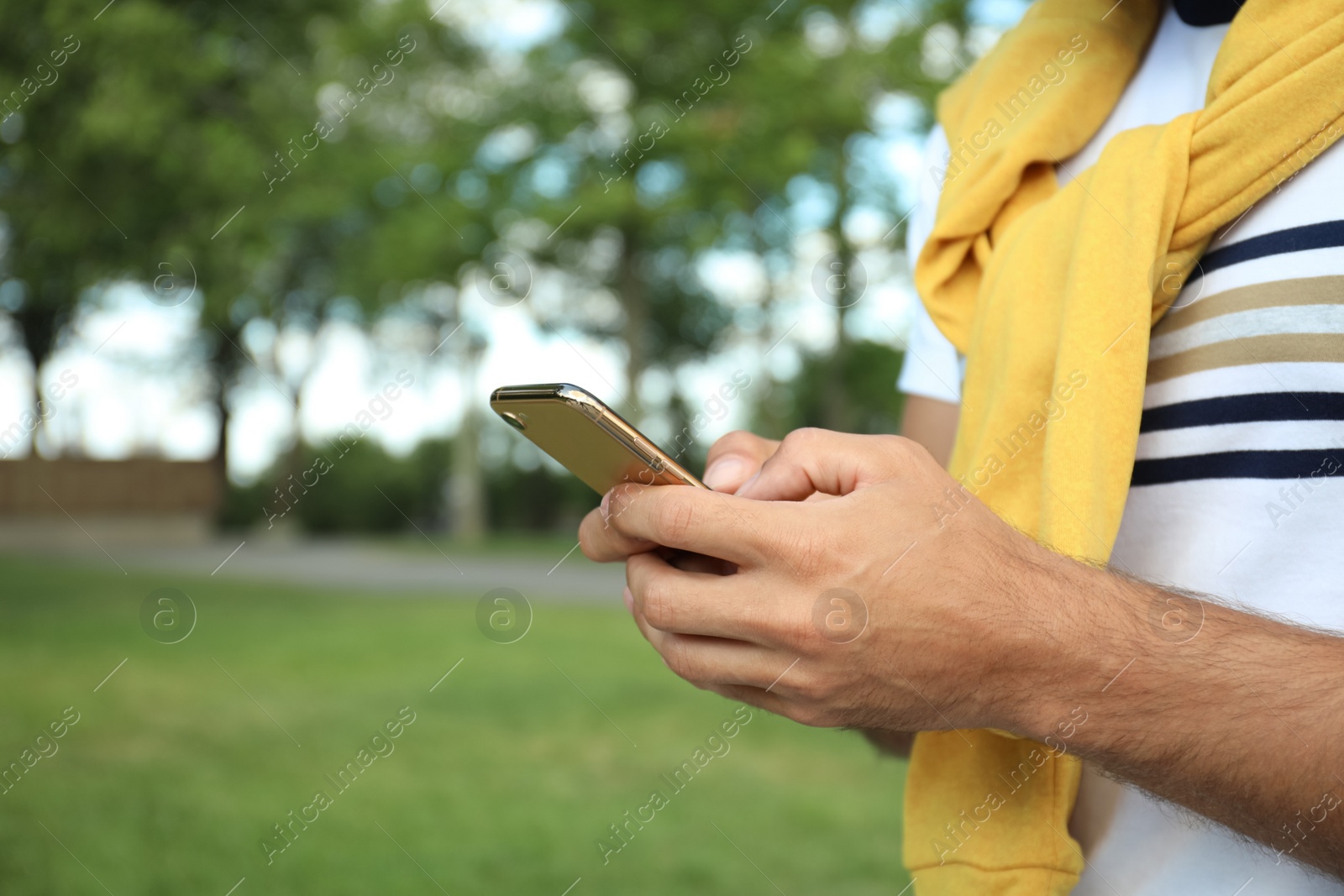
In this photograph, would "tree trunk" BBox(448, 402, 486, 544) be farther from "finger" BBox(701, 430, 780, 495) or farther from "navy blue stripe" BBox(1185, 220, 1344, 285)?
"navy blue stripe" BBox(1185, 220, 1344, 285)

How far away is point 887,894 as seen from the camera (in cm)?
423

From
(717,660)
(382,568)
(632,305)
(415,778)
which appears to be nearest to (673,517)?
(717,660)

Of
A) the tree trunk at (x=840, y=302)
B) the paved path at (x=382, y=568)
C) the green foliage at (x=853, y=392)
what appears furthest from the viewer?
the green foliage at (x=853, y=392)

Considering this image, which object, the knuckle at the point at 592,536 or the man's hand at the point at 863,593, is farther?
the knuckle at the point at 592,536

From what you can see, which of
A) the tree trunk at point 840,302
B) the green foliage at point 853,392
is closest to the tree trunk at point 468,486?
the green foliage at point 853,392

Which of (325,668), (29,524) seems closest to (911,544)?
(325,668)

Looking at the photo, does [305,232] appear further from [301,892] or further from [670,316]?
[301,892]

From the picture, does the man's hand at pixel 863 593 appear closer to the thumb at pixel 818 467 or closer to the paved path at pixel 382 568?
the thumb at pixel 818 467

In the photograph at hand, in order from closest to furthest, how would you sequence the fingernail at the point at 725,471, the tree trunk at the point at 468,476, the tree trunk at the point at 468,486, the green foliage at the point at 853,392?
the fingernail at the point at 725,471
the green foliage at the point at 853,392
the tree trunk at the point at 468,476
the tree trunk at the point at 468,486

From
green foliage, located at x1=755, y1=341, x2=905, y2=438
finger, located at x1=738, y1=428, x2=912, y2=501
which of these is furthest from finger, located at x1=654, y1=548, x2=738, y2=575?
green foliage, located at x1=755, y1=341, x2=905, y2=438

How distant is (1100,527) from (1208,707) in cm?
26

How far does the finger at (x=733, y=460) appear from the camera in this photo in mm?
1324

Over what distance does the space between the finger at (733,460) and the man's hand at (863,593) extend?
259 millimetres

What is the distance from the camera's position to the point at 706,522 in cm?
101
